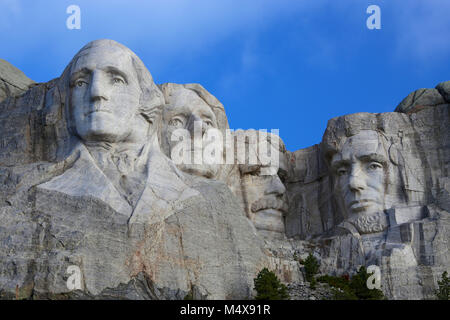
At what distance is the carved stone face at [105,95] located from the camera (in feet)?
61.2

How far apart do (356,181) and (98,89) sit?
5981 mm

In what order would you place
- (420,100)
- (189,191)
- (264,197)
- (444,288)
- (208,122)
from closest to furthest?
1. (444,288)
2. (189,191)
3. (208,122)
4. (264,197)
5. (420,100)

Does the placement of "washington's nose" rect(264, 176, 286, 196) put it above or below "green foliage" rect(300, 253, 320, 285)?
above

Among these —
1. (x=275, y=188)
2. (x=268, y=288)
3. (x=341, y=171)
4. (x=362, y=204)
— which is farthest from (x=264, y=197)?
(x=268, y=288)

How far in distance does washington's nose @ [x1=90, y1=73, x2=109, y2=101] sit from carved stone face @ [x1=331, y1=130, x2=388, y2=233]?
Result: 18.6 feet

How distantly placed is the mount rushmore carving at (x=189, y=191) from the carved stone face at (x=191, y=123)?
0.10 feet

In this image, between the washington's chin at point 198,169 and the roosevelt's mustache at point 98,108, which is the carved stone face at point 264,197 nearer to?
the washington's chin at point 198,169

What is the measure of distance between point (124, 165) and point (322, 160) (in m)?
6.22

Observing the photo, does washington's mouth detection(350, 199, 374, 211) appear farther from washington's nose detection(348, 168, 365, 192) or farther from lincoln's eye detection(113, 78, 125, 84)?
lincoln's eye detection(113, 78, 125, 84)

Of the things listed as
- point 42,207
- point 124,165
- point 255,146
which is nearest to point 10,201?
point 42,207

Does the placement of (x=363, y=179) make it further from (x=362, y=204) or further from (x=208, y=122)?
(x=208, y=122)

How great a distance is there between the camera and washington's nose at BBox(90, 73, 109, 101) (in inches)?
734

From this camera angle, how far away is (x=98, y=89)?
18672 mm

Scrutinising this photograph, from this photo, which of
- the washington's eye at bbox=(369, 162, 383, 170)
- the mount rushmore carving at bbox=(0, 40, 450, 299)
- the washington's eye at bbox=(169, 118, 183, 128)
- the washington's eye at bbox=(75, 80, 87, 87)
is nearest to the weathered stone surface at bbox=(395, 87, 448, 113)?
the mount rushmore carving at bbox=(0, 40, 450, 299)
